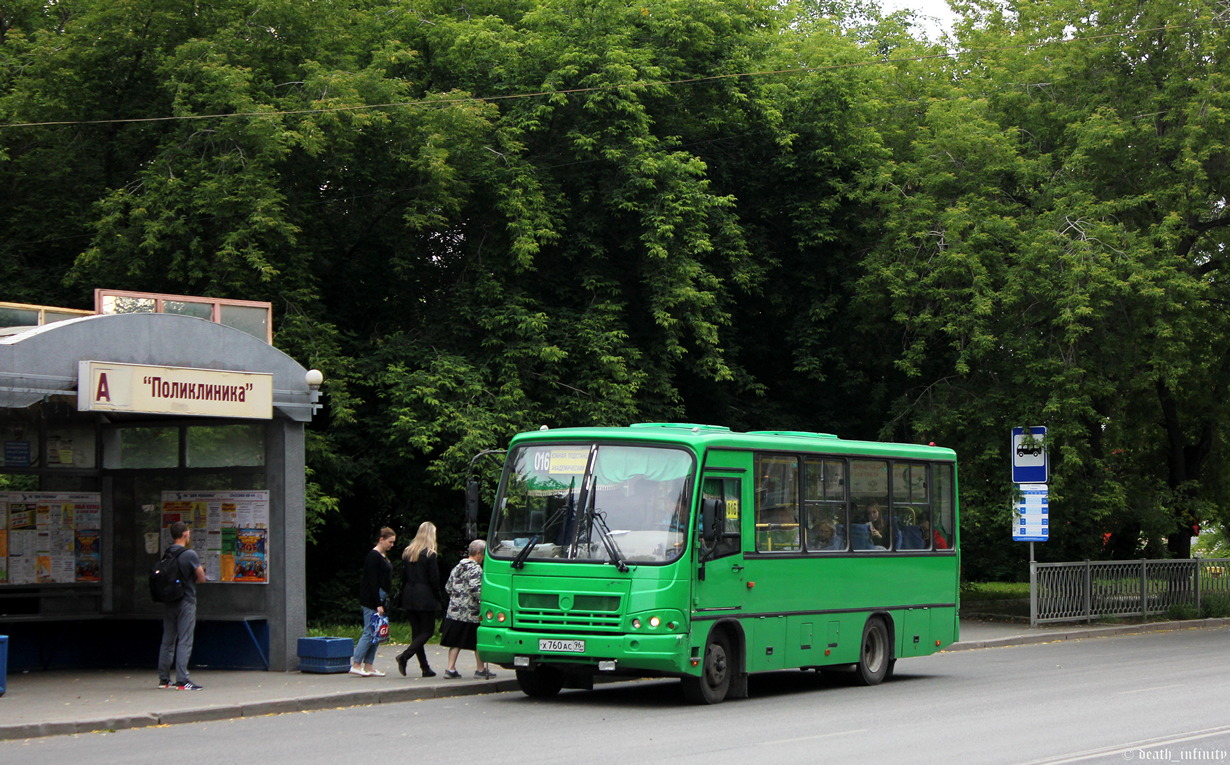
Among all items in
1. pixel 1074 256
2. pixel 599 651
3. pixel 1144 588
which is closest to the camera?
pixel 599 651

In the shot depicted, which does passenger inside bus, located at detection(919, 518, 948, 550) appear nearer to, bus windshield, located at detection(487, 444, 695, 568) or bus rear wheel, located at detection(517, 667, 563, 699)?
bus windshield, located at detection(487, 444, 695, 568)

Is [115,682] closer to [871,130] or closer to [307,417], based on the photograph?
[307,417]

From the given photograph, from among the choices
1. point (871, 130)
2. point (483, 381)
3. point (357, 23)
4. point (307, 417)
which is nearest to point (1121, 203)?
point (871, 130)

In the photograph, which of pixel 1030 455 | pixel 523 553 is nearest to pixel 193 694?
pixel 523 553

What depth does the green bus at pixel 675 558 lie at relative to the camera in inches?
578

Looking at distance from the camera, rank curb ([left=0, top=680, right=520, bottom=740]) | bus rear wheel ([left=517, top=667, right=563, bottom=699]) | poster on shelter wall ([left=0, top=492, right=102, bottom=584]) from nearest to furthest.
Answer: curb ([left=0, top=680, right=520, bottom=740]) → bus rear wheel ([left=517, top=667, right=563, bottom=699]) → poster on shelter wall ([left=0, top=492, right=102, bottom=584])

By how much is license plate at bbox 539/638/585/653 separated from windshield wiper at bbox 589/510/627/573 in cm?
89

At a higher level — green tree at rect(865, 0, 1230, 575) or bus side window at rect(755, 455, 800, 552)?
green tree at rect(865, 0, 1230, 575)

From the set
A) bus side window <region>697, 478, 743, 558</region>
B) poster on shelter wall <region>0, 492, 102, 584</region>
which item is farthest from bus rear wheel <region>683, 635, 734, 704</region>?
poster on shelter wall <region>0, 492, 102, 584</region>

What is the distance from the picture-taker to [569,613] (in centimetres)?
1480

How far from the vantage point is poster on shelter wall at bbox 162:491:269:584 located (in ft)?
57.5

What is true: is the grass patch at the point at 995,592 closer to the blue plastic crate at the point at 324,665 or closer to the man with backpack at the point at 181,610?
the blue plastic crate at the point at 324,665

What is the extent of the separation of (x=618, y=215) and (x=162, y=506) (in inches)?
477

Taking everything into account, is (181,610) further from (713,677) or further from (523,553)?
(713,677)
